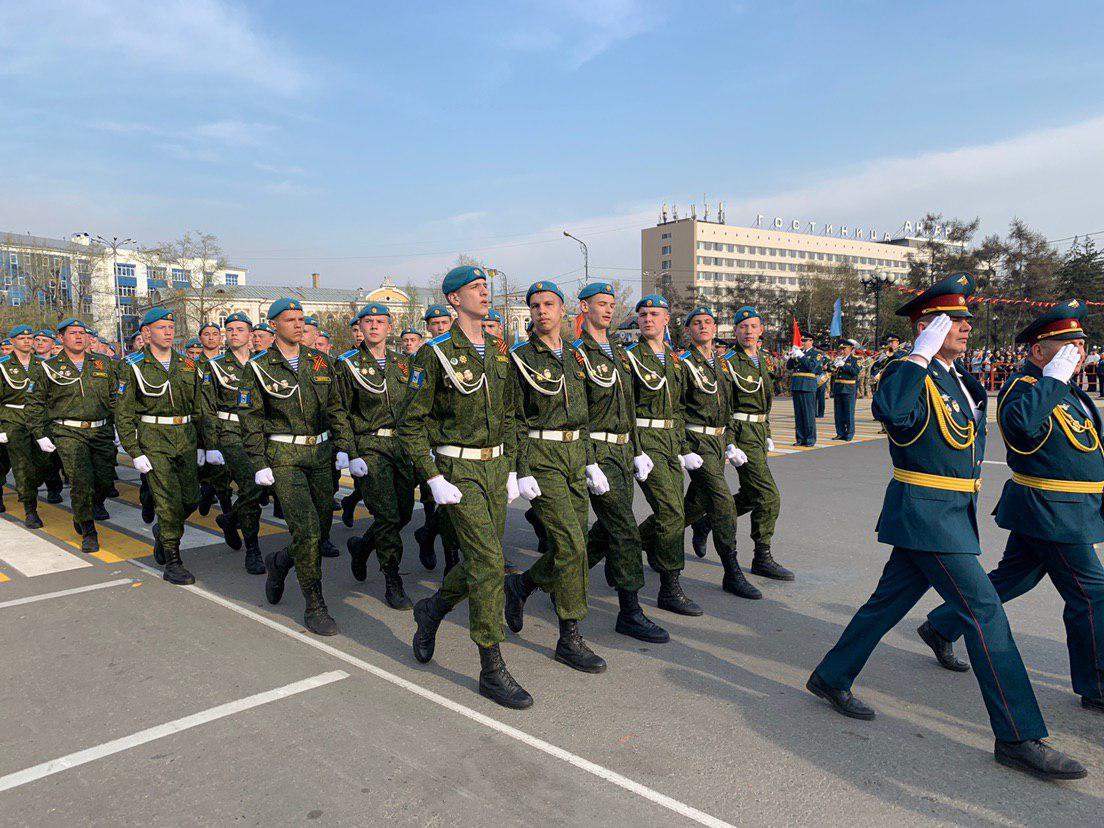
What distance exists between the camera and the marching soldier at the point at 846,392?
15219 millimetres

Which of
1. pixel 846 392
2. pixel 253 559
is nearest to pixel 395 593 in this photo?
pixel 253 559

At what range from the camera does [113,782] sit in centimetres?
316

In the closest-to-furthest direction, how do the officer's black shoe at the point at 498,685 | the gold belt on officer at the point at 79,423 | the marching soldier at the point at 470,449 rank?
the officer's black shoe at the point at 498,685, the marching soldier at the point at 470,449, the gold belt on officer at the point at 79,423

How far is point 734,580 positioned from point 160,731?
386 cm

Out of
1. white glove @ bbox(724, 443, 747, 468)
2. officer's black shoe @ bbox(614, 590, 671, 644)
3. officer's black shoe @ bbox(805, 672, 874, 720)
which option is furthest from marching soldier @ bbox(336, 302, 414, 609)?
officer's black shoe @ bbox(805, 672, 874, 720)

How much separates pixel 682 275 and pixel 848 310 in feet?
190

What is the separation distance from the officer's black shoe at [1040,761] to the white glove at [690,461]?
2.81 metres

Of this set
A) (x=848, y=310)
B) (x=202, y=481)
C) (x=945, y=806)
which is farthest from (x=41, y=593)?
(x=848, y=310)

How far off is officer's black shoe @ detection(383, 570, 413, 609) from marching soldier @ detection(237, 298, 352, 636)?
0.59m

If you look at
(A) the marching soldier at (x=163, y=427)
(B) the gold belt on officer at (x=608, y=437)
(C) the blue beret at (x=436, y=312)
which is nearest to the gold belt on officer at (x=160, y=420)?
(A) the marching soldier at (x=163, y=427)

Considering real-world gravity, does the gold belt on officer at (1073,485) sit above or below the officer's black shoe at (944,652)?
above

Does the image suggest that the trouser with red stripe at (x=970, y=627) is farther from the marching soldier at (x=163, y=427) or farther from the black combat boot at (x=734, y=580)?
the marching soldier at (x=163, y=427)

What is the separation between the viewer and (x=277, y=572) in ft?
17.9

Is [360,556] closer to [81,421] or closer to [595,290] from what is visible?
[595,290]
